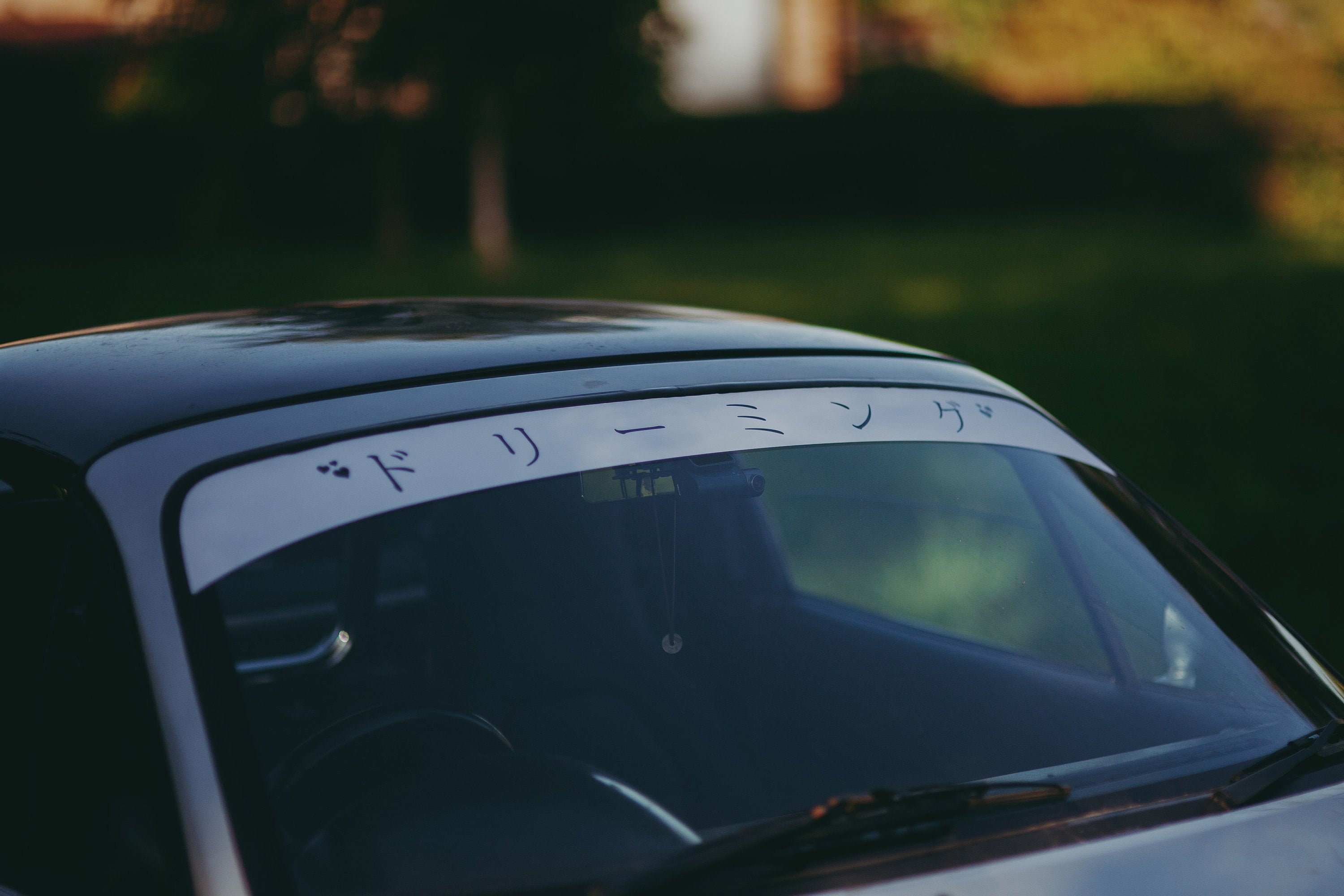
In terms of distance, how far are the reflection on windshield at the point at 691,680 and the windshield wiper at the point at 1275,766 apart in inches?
1.7

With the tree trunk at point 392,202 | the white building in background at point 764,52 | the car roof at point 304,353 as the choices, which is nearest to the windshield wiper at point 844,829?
the car roof at point 304,353

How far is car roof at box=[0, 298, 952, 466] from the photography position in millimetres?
1595

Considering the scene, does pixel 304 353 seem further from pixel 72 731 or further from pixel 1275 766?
pixel 1275 766

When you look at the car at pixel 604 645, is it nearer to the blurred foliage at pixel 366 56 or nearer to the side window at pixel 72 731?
the side window at pixel 72 731

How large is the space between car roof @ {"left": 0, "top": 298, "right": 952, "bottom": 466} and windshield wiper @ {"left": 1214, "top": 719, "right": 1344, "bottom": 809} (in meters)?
0.74

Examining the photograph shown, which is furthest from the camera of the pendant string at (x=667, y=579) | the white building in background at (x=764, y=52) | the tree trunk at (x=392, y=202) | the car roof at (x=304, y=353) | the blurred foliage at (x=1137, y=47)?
the white building in background at (x=764, y=52)

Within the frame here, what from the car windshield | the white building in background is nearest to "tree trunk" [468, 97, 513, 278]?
the car windshield

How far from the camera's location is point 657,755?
1.78 m

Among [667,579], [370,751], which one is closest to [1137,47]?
[667,579]

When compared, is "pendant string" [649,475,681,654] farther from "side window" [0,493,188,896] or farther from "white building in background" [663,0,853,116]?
"white building in background" [663,0,853,116]

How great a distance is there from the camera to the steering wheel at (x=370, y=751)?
5.52 ft

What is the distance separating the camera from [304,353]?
1.77 metres

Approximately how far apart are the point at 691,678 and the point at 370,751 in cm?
45

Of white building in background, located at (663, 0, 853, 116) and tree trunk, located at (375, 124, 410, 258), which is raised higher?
white building in background, located at (663, 0, 853, 116)
